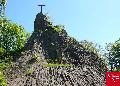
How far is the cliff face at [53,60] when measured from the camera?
30812 millimetres

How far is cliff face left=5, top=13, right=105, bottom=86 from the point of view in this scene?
30812 millimetres

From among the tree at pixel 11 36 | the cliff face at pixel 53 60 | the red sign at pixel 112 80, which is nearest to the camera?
the red sign at pixel 112 80

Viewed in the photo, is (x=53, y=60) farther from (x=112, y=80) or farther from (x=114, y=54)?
(x=114, y=54)

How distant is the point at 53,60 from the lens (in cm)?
3816

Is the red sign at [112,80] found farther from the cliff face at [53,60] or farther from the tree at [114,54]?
the tree at [114,54]

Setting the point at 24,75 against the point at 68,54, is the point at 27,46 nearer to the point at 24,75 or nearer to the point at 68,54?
the point at 68,54

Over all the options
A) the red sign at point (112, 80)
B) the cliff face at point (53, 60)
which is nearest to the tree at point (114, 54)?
the cliff face at point (53, 60)

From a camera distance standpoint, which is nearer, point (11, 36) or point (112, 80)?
point (112, 80)

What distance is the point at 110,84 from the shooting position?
22.2 meters

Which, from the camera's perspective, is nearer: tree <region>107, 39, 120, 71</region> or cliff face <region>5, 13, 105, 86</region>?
cliff face <region>5, 13, 105, 86</region>

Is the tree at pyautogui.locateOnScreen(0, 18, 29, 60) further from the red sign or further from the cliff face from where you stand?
the red sign

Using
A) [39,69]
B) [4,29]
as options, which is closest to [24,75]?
[39,69]

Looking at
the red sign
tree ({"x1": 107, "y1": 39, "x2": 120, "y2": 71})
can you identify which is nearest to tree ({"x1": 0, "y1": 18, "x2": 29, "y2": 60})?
tree ({"x1": 107, "y1": 39, "x2": 120, "y2": 71})

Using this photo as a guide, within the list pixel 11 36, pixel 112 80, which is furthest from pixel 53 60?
pixel 11 36
